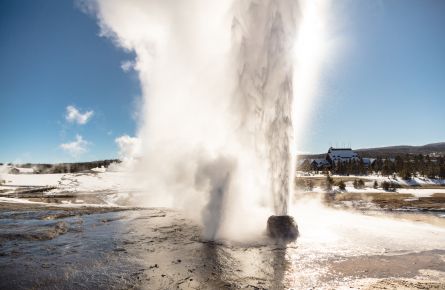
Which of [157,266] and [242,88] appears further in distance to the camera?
[242,88]

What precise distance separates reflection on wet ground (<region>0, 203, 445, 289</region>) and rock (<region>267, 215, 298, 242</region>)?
0.99 metres

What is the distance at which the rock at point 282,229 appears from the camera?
1820 centimetres

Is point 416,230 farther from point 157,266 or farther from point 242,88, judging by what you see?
point 157,266

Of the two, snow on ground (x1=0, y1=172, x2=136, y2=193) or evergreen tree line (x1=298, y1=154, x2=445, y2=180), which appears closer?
snow on ground (x1=0, y1=172, x2=136, y2=193)

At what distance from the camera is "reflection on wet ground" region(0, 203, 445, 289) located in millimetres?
11594

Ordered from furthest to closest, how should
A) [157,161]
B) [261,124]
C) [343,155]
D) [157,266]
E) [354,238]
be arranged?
[343,155]
[157,161]
[261,124]
[354,238]
[157,266]

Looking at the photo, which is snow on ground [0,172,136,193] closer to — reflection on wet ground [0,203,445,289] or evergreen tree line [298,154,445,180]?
reflection on wet ground [0,203,445,289]

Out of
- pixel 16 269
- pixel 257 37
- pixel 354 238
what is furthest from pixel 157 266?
pixel 257 37

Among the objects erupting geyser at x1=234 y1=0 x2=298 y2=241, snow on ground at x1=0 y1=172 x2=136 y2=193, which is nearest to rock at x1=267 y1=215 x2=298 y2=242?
erupting geyser at x1=234 y1=0 x2=298 y2=241

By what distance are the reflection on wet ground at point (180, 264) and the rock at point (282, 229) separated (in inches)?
38.9

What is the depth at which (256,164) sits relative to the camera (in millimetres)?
24609

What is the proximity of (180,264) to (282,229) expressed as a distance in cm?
684

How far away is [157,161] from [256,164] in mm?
35811

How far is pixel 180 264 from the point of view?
13.6m
